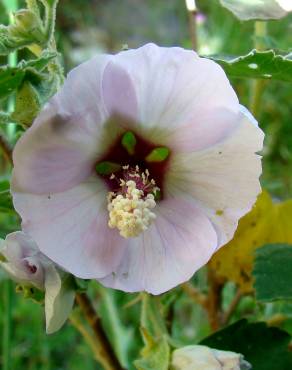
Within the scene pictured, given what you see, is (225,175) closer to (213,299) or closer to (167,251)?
(167,251)

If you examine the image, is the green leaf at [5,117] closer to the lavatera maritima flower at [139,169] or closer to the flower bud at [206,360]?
the lavatera maritima flower at [139,169]

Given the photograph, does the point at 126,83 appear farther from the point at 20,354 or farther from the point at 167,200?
the point at 20,354

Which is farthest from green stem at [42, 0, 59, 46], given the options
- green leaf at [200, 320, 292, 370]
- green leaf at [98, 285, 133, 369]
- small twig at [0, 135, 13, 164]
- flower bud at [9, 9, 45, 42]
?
green leaf at [98, 285, 133, 369]

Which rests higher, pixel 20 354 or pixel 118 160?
pixel 118 160

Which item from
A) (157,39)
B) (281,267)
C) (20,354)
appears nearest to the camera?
(281,267)

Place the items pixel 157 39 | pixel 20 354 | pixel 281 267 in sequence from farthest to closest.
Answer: pixel 157 39 < pixel 20 354 < pixel 281 267

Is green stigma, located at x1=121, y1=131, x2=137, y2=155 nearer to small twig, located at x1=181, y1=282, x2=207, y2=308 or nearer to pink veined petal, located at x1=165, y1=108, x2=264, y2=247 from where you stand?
pink veined petal, located at x1=165, y1=108, x2=264, y2=247

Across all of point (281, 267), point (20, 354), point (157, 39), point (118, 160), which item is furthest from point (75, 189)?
point (157, 39)

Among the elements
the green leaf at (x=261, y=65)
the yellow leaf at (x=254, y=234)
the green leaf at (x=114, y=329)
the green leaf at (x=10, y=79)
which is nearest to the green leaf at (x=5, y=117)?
the green leaf at (x=10, y=79)
